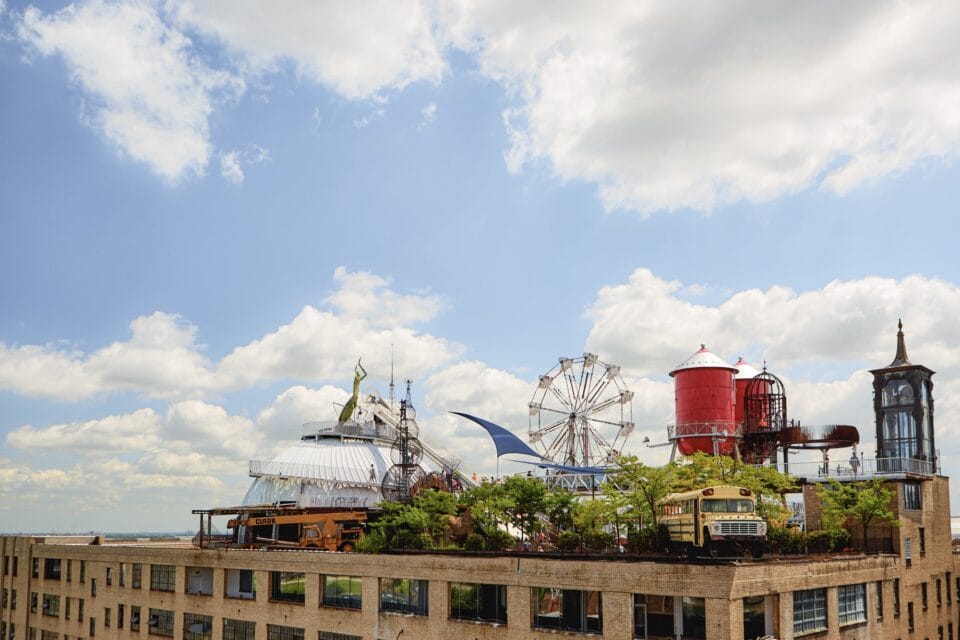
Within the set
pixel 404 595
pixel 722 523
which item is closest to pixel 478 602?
pixel 404 595

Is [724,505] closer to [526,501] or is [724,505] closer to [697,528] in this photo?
[697,528]

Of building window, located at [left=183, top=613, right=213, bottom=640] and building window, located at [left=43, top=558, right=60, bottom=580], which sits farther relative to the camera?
building window, located at [left=43, top=558, right=60, bottom=580]

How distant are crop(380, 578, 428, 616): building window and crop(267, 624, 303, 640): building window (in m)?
7.88

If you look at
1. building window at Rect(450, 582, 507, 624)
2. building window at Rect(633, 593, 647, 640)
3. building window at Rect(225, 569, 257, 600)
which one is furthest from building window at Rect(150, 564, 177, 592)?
building window at Rect(633, 593, 647, 640)

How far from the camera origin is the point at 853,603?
158 feet

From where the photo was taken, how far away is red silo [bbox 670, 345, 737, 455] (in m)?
77.7

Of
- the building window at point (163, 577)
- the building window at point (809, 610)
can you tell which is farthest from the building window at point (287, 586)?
the building window at point (809, 610)

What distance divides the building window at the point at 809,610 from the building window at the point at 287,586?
30273mm

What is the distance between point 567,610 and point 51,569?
189 feet

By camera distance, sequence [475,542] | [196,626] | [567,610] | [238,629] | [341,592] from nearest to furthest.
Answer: [567,610] → [341,592] → [475,542] → [238,629] → [196,626]

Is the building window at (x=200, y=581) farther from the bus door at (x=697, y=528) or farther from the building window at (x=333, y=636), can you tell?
the bus door at (x=697, y=528)

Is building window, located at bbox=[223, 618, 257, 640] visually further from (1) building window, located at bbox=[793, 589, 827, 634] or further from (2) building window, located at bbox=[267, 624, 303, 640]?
(1) building window, located at bbox=[793, 589, 827, 634]

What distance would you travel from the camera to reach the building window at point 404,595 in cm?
4974

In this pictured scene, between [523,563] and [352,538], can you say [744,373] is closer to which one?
[352,538]
